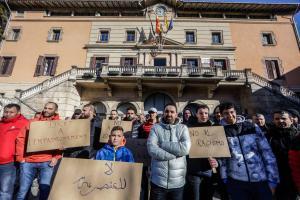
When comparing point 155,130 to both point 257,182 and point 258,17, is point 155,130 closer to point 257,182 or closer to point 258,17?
point 257,182

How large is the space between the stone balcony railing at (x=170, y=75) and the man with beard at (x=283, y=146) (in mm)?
10673

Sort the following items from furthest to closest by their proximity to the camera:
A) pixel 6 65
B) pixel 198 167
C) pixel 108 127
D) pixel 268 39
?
pixel 268 39
pixel 6 65
pixel 108 127
pixel 198 167

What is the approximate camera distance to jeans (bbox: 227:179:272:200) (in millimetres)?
2363

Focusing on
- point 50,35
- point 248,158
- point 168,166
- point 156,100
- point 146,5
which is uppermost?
point 146,5

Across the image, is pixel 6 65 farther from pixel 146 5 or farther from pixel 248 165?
pixel 248 165

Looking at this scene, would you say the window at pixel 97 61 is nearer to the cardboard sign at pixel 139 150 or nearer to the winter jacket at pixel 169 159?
the cardboard sign at pixel 139 150

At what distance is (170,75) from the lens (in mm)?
13523

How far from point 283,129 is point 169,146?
5.80 ft

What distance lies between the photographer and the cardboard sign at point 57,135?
2.97 metres

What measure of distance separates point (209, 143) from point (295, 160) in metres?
1.03

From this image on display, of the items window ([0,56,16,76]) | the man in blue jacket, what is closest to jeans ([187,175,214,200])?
the man in blue jacket

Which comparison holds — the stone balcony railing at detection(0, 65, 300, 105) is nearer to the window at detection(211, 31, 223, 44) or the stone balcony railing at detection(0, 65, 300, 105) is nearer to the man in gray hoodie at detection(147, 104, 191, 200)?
the window at detection(211, 31, 223, 44)

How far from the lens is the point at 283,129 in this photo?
2846 mm

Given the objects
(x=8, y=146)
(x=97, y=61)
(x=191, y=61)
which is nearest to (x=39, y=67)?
(x=97, y=61)
